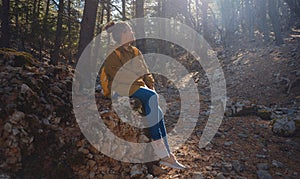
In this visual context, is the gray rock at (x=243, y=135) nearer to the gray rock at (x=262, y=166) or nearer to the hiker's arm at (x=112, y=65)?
the gray rock at (x=262, y=166)

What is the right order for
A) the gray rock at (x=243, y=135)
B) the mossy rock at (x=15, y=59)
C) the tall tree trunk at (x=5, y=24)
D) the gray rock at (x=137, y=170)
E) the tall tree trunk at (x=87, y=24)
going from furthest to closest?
1. the tall tree trunk at (x=5, y=24)
2. the tall tree trunk at (x=87, y=24)
3. the gray rock at (x=243, y=135)
4. the mossy rock at (x=15, y=59)
5. the gray rock at (x=137, y=170)

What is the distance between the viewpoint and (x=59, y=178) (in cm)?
345

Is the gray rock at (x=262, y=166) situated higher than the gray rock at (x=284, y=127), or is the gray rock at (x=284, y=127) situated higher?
the gray rock at (x=284, y=127)

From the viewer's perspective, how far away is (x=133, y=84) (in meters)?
4.20

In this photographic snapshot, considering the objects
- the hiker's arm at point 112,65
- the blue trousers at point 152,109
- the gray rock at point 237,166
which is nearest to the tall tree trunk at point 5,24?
the hiker's arm at point 112,65

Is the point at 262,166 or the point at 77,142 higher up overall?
the point at 77,142

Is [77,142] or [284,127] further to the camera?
[284,127]

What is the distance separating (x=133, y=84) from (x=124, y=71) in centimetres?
24

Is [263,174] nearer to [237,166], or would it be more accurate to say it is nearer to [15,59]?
[237,166]

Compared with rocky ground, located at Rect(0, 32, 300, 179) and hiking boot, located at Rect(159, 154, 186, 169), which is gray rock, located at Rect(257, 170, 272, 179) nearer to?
rocky ground, located at Rect(0, 32, 300, 179)

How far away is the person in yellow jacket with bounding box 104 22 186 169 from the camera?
4.18 m

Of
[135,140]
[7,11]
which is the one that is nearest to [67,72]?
[135,140]

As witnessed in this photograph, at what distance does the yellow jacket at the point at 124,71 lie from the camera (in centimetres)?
421

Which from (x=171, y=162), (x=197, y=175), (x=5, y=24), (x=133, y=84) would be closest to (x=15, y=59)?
(x=133, y=84)
